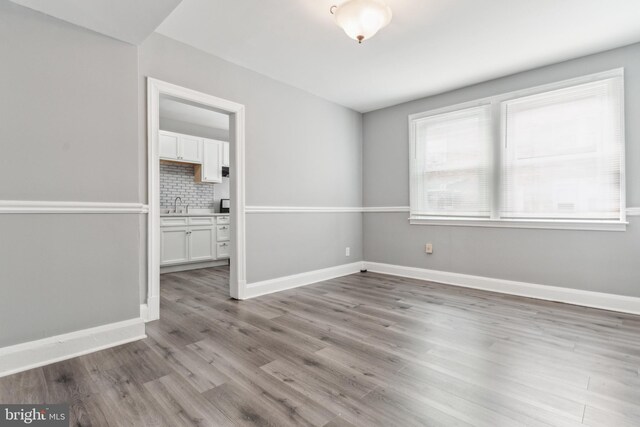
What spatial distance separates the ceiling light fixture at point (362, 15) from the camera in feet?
7.01

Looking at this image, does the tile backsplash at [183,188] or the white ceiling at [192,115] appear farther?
the tile backsplash at [183,188]

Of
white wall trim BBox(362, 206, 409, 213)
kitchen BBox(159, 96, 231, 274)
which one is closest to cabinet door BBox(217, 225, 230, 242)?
kitchen BBox(159, 96, 231, 274)

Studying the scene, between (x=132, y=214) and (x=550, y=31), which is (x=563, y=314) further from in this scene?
(x=132, y=214)

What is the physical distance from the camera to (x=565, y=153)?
3.13 metres

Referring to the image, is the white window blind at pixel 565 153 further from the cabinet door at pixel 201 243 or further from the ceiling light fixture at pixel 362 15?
the cabinet door at pixel 201 243

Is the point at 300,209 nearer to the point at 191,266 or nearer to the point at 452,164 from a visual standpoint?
the point at 452,164

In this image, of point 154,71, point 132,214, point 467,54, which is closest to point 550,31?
point 467,54

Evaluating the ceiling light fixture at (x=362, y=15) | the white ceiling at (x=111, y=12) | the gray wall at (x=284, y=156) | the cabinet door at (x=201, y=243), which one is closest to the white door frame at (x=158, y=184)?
the gray wall at (x=284, y=156)

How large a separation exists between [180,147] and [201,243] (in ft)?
5.33

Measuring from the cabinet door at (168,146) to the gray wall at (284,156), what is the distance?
2.29m

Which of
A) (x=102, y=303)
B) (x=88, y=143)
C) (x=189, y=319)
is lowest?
(x=189, y=319)

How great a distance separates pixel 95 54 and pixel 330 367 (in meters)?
2.53

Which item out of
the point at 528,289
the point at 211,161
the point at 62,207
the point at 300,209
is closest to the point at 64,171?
the point at 62,207

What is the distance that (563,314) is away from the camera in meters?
2.74
